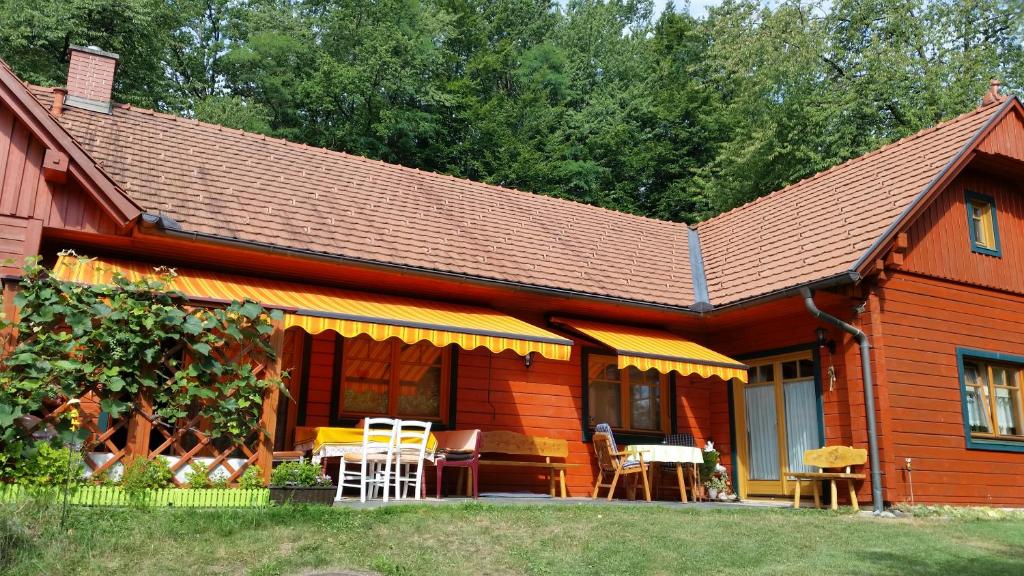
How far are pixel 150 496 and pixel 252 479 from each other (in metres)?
0.88

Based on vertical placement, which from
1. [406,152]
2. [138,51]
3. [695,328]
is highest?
[138,51]

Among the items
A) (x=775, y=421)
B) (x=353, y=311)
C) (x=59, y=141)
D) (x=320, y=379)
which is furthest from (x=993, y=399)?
(x=59, y=141)

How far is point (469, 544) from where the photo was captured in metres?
6.89

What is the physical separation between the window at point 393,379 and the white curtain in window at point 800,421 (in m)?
5.17

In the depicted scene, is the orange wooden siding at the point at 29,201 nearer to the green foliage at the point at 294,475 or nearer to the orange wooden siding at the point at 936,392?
the green foliage at the point at 294,475

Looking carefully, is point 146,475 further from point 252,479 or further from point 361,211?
point 361,211

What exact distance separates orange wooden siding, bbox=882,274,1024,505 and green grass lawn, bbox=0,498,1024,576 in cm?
237

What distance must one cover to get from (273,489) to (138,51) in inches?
809

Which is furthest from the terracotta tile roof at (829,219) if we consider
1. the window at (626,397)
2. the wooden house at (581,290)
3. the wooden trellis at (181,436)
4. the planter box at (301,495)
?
the wooden trellis at (181,436)

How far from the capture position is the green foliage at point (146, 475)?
7.11 m

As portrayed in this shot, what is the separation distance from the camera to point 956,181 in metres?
13.0

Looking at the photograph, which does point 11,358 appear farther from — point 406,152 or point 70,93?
point 406,152

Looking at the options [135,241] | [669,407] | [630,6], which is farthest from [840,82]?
[135,241]

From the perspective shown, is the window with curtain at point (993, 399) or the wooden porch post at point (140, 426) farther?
the window with curtain at point (993, 399)
